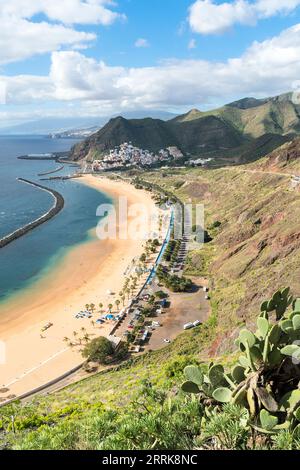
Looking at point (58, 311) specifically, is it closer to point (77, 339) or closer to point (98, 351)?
point (77, 339)

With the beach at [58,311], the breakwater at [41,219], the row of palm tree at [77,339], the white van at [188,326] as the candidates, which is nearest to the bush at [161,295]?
the beach at [58,311]

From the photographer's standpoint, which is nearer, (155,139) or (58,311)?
(58,311)

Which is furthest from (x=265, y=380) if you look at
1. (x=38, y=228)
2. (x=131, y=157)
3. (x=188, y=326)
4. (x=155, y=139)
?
(x=155, y=139)

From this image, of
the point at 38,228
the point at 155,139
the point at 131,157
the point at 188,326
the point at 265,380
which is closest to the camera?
the point at 265,380

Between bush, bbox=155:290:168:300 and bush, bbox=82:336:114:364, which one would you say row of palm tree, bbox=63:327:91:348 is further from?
bush, bbox=155:290:168:300

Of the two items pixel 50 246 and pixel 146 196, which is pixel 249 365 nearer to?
pixel 50 246

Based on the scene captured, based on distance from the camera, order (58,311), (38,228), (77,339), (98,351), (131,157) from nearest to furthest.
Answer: (98,351), (77,339), (58,311), (38,228), (131,157)

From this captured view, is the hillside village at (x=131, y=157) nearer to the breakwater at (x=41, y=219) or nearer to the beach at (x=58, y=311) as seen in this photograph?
the breakwater at (x=41, y=219)
